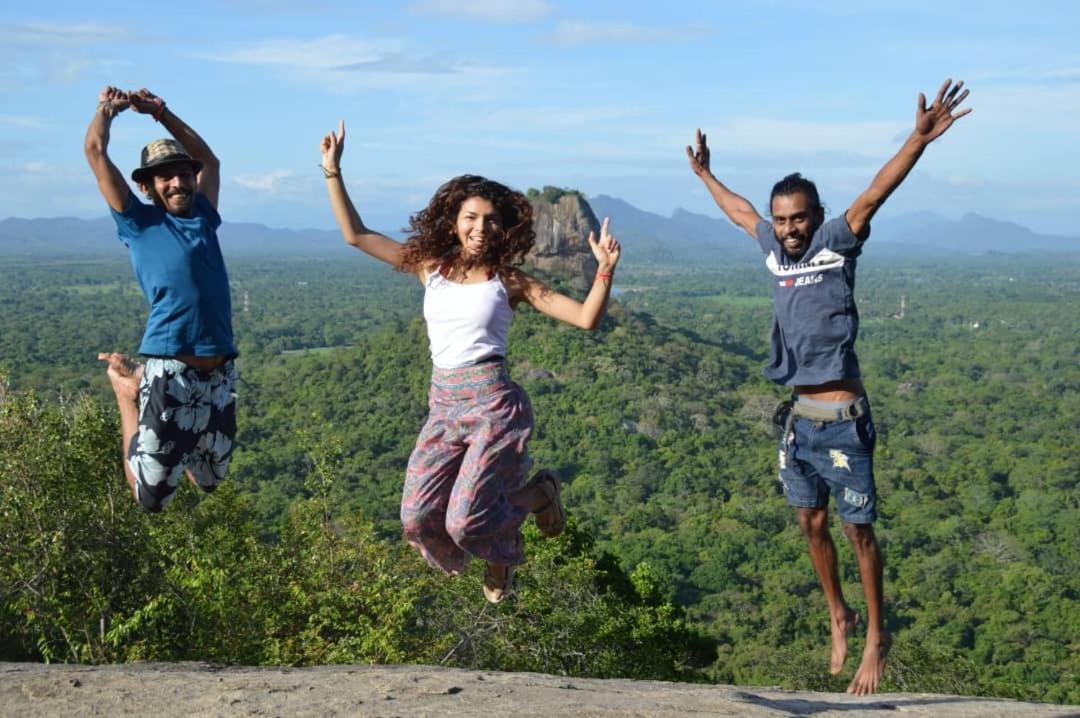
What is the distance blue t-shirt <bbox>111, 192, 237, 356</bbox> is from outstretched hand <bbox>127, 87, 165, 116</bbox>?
51 centimetres

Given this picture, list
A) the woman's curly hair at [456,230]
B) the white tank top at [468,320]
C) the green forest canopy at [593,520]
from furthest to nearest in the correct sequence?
the green forest canopy at [593,520] < the woman's curly hair at [456,230] < the white tank top at [468,320]

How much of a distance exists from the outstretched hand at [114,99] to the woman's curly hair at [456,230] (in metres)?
1.44

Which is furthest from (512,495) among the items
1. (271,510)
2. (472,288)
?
(271,510)

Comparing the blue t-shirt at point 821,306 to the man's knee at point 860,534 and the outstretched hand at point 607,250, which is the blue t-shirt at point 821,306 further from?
the outstretched hand at point 607,250

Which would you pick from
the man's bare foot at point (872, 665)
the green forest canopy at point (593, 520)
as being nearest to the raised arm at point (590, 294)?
the man's bare foot at point (872, 665)

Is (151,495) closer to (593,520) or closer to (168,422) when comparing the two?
(168,422)

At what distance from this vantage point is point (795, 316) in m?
5.38

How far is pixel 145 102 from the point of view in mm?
5559

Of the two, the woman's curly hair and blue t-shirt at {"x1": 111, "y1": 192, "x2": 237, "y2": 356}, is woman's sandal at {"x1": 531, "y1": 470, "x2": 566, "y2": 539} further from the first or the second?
blue t-shirt at {"x1": 111, "y1": 192, "x2": 237, "y2": 356}

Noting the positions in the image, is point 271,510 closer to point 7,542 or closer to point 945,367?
point 7,542

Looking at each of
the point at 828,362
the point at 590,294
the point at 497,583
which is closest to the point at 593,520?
the point at 497,583

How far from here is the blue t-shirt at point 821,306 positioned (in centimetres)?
529

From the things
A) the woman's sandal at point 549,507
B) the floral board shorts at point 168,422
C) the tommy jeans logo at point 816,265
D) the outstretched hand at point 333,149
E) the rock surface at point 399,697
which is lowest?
the rock surface at point 399,697

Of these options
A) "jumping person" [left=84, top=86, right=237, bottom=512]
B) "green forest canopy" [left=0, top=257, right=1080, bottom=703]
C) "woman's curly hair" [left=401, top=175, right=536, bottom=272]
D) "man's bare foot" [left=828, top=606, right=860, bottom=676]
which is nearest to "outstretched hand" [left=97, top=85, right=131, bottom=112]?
"jumping person" [left=84, top=86, right=237, bottom=512]
